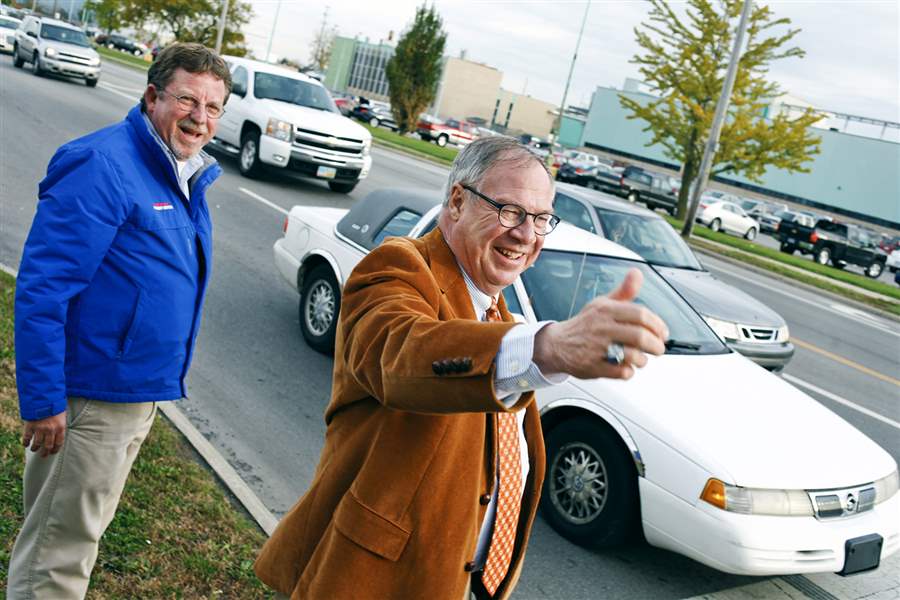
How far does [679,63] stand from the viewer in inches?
1109

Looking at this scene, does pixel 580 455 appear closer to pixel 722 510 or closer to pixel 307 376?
pixel 722 510

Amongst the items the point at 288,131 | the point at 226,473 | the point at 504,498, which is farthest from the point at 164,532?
the point at 288,131

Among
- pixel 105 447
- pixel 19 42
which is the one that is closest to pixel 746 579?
pixel 105 447

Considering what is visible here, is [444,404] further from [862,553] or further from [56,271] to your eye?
[862,553]

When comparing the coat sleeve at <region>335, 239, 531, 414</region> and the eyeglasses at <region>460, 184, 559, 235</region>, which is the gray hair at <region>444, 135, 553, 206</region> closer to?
the eyeglasses at <region>460, 184, 559, 235</region>

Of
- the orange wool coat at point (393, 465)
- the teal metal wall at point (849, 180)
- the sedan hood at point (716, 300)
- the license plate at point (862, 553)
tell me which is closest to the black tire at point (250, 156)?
the sedan hood at point (716, 300)

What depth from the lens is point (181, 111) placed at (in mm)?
2869

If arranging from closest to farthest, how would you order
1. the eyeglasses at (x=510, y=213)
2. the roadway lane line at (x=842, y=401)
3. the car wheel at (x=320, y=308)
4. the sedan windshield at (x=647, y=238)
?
1. the eyeglasses at (x=510, y=213)
2. the car wheel at (x=320, y=308)
3. the roadway lane line at (x=842, y=401)
4. the sedan windshield at (x=647, y=238)

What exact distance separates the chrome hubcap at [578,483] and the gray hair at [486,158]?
9.85 feet

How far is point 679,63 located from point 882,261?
10.7m

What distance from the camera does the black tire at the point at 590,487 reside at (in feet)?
15.2

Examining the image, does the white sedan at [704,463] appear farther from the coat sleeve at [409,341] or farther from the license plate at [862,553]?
the coat sleeve at [409,341]

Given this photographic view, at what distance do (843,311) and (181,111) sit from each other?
1666 centimetres

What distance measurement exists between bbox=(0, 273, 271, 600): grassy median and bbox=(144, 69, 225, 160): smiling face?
167cm
